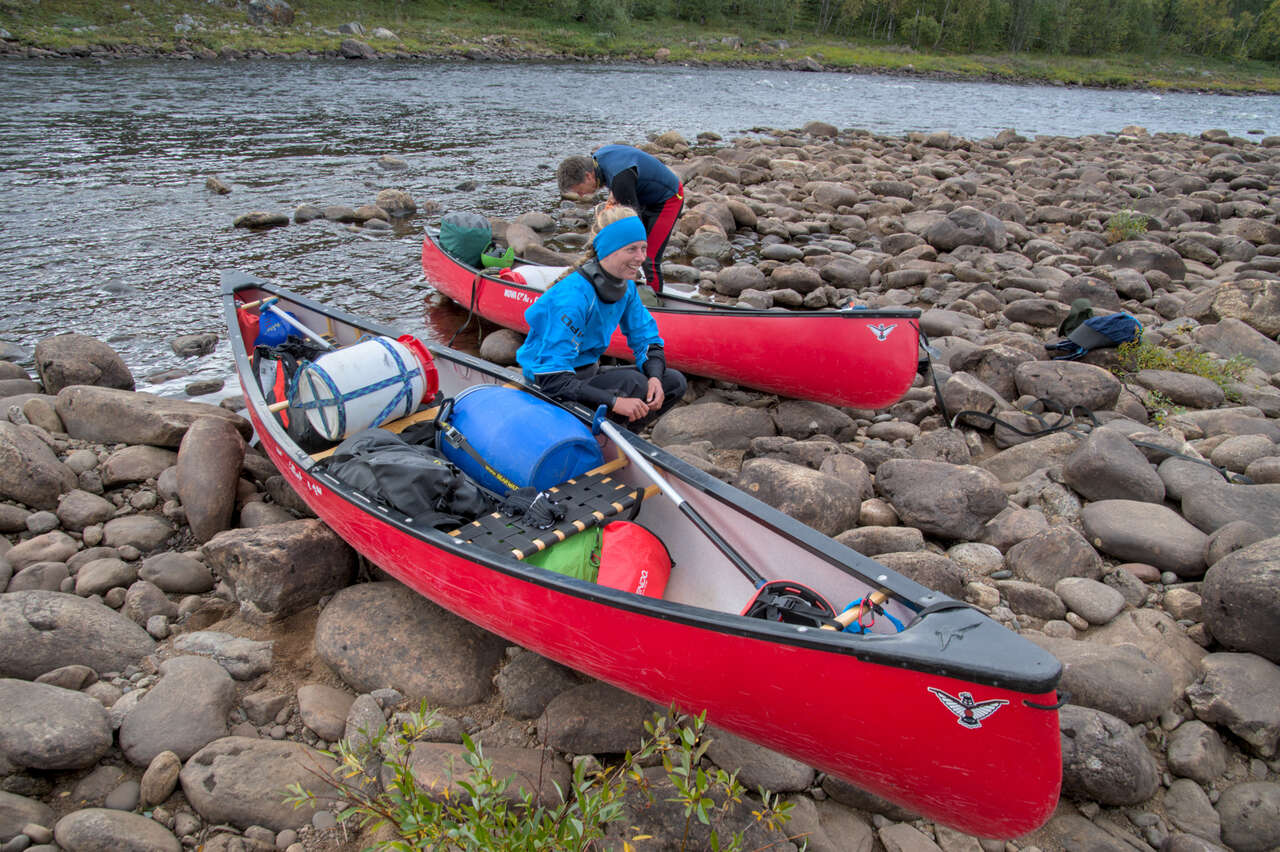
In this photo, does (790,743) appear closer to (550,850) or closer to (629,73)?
(550,850)

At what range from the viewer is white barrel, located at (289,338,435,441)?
4.82m

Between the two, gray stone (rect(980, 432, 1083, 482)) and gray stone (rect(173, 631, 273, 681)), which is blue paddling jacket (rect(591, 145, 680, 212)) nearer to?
gray stone (rect(980, 432, 1083, 482))

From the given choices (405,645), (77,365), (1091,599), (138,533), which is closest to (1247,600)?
(1091,599)

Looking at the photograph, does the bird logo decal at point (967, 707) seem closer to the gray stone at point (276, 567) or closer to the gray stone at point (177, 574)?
the gray stone at point (276, 567)

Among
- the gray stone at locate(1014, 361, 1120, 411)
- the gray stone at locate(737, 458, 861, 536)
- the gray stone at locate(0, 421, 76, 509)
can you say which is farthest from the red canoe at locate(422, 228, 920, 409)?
the gray stone at locate(0, 421, 76, 509)

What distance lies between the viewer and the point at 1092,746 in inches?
119

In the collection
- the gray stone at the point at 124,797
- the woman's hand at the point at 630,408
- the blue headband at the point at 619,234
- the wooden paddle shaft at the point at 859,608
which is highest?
the blue headband at the point at 619,234

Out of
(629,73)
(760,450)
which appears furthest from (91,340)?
(629,73)

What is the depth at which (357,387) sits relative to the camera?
192 inches

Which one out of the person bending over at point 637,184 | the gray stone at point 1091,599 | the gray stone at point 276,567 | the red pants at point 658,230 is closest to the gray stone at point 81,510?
the gray stone at point 276,567

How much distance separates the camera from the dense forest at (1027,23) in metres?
65.8

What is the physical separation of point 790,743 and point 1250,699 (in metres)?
2.11

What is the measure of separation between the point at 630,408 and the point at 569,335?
1.98 ft

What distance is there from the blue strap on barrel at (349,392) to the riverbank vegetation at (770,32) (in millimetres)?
31998
